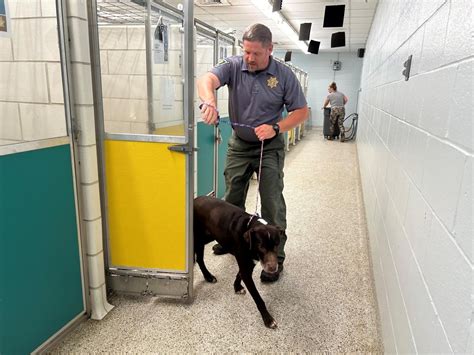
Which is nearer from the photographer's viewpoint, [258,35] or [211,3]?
[258,35]

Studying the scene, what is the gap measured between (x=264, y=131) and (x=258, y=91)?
0.91 feet

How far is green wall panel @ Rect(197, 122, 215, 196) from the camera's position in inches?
118

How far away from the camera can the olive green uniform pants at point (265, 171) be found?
2.18m

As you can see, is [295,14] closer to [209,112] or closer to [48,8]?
[209,112]

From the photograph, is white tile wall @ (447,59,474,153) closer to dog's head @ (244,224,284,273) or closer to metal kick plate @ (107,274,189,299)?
dog's head @ (244,224,284,273)

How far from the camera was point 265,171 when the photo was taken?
2191 mm

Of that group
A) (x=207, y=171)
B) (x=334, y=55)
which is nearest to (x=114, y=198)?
(x=207, y=171)

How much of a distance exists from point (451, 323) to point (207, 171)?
257 cm

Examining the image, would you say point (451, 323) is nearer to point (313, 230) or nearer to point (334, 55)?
point (313, 230)

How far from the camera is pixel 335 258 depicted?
8.64 ft

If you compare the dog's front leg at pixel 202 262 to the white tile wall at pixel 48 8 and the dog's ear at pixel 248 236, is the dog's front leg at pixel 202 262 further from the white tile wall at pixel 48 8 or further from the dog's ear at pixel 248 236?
the white tile wall at pixel 48 8

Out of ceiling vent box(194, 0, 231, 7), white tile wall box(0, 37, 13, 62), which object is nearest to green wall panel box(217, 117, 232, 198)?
white tile wall box(0, 37, 13, 62)

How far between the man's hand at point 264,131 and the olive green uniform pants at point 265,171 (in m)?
0.20

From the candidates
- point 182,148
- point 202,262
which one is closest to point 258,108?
point 182,148
